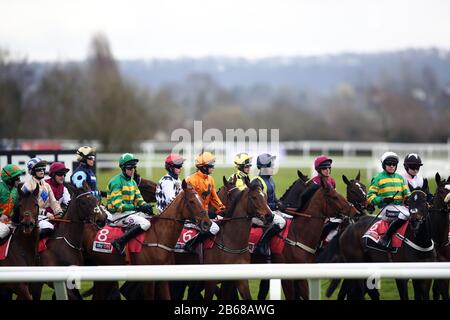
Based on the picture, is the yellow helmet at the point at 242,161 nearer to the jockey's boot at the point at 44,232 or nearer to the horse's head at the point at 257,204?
the horse's head at the point at 257,204

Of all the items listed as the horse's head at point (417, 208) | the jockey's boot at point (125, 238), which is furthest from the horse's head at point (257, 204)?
the horse's head at point (417, 208)

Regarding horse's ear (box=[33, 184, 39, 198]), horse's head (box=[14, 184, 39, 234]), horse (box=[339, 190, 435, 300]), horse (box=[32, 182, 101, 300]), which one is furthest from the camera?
horse (box=[32, 182, 101, 300])

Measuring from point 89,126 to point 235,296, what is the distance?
91.5ft

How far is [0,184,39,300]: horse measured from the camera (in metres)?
7.53

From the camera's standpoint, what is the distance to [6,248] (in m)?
7.79

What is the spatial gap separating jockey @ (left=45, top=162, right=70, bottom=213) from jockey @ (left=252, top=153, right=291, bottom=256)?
2242 mm

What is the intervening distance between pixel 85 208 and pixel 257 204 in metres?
1.79

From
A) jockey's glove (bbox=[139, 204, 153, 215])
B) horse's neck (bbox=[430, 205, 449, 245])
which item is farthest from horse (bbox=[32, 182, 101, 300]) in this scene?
horse's neck (bbox=[430, 205, 449, 245])

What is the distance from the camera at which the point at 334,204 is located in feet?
28.5

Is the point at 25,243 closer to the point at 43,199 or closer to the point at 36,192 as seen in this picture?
the point at 36,192

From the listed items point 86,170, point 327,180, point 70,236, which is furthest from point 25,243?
point 327,180

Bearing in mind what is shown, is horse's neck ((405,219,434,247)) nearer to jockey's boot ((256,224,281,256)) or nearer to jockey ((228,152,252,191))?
jockey's boot ((256,224,281,256))
